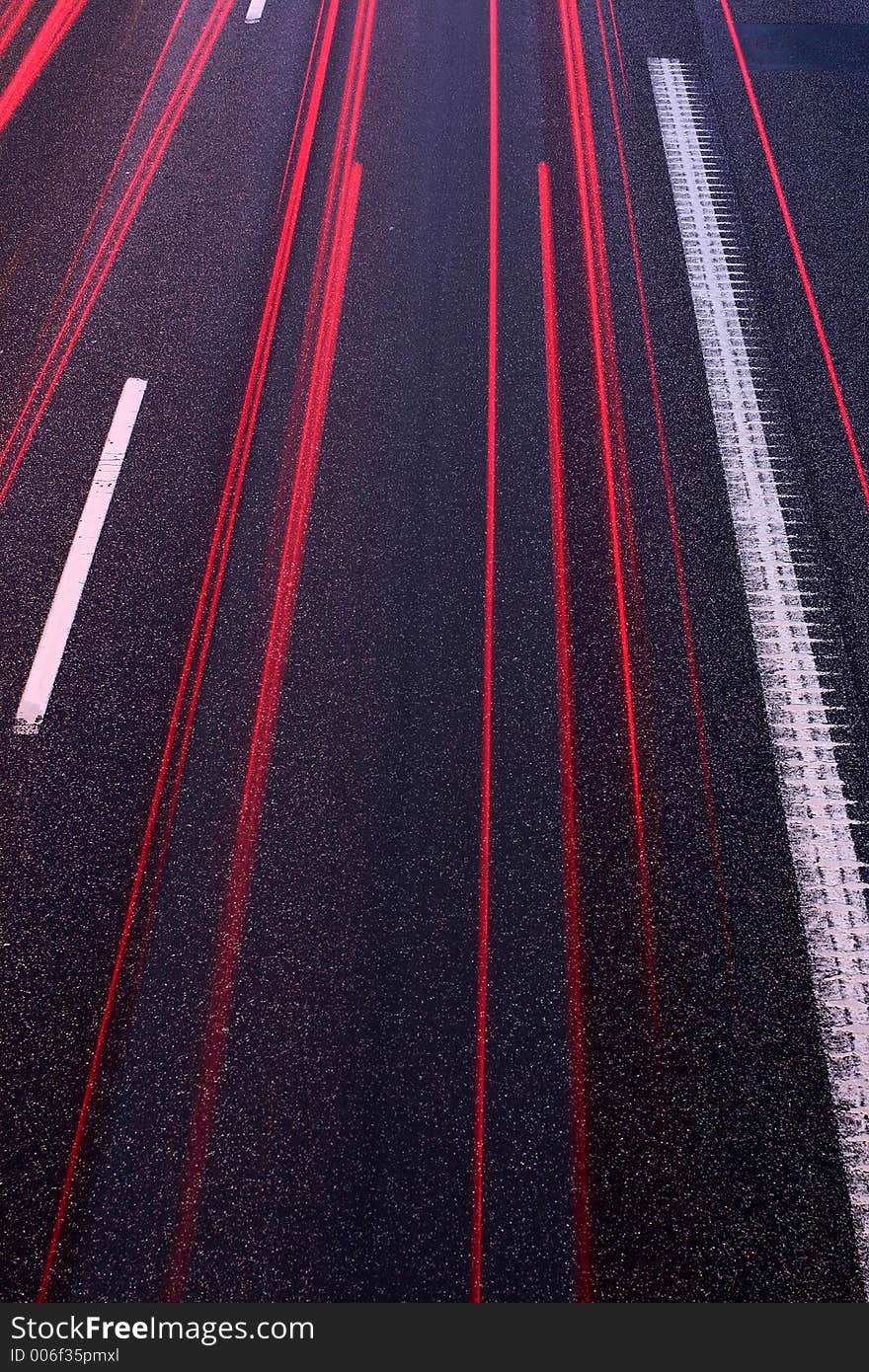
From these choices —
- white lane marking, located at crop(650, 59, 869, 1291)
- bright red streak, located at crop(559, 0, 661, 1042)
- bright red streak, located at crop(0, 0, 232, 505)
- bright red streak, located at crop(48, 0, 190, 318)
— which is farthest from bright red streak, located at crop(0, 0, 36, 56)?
white lane marking, located at crop(650, 59, 869, 1291)

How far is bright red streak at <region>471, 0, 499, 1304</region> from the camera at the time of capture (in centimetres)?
295

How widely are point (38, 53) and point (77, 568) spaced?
5494mm

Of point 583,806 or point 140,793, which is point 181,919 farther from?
point 583,806

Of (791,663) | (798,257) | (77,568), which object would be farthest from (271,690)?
(798,257)

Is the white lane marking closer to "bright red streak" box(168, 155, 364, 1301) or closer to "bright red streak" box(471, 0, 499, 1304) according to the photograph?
"bright red streak" box(471, 0, 499, 1304)

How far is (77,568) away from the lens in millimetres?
4402

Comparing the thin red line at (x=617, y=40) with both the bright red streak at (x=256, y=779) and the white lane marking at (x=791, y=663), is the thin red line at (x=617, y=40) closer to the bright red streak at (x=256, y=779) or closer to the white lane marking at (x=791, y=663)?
the white lane marking at (x=791, y=663)

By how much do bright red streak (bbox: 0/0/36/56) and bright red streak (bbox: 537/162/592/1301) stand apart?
5337 mm

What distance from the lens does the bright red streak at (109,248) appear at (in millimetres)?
4953

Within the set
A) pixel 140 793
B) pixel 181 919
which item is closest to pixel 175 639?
pixel 140 793

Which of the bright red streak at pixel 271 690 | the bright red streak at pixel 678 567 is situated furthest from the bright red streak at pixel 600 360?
the bright red streak at pixel 271 690

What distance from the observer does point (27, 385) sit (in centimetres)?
513

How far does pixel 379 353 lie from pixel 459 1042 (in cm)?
369

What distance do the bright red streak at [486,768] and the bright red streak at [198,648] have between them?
1.23 meters
